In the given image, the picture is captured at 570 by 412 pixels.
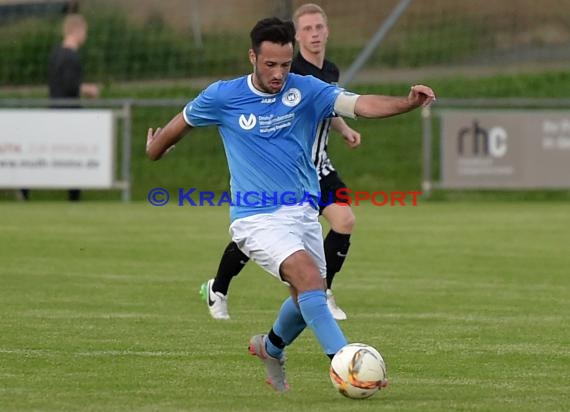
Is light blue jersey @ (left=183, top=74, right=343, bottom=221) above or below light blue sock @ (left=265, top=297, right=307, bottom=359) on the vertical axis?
above

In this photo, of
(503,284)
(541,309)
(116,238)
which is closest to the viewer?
(541,309)

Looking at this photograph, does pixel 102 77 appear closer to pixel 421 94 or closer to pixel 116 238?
pixel 116 238

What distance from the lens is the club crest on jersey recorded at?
7133mm

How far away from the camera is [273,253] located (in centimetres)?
690

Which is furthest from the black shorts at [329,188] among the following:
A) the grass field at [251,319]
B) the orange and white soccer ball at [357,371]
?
the orange and white soccer ball at [357,371]

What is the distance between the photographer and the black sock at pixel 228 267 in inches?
397

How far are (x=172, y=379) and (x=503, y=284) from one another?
564cm

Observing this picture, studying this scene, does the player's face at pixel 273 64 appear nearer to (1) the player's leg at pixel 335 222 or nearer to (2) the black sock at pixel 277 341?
(2) the black sock at pixel 277 341

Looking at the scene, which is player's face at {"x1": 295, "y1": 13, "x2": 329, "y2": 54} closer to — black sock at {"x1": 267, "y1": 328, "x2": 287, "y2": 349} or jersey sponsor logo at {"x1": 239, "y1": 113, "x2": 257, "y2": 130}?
jersey sponsor logo at {"x1": 239, "y1": 113, "x2": 257, "y2": 130}

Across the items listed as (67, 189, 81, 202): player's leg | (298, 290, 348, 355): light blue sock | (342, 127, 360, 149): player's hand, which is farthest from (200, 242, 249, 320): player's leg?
(67, 189, 81, 202): player's leg

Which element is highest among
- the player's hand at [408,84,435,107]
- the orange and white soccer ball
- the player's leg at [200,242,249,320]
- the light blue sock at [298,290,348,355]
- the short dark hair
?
the short dark hair

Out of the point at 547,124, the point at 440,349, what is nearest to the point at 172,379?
the point at 440,349

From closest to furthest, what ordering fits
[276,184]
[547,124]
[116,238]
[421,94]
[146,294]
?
[421,94] → [276,184] → [146,294] → [116,238] → [547,124]

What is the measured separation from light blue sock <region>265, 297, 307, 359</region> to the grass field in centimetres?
21
